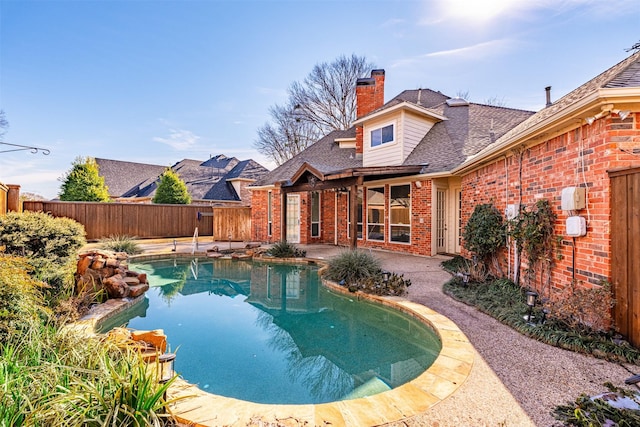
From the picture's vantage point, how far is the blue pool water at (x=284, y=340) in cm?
328

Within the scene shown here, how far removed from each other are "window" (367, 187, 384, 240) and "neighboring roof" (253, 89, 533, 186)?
1610 mm

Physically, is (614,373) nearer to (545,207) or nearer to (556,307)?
(556,307)

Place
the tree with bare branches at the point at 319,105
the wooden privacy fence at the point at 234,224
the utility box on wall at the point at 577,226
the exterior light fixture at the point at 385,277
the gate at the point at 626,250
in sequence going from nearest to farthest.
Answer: the gate at the point at 626,250, the utility box on wall at the point at 577,226, the exterior light fixture at the point at 385,277, the wooden privacy fence at the point at 234,224, the tree with bare branches at the point at 319,105

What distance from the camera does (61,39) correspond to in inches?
345

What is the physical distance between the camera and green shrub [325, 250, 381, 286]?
6745 mm

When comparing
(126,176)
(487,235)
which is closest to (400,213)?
(487,235)

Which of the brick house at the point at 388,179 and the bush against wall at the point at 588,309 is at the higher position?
the brick house at the point at 388,179

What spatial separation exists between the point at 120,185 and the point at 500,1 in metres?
27.9

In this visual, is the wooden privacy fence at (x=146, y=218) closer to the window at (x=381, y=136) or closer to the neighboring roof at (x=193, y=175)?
the neighboring roof at (x=193, y=175)

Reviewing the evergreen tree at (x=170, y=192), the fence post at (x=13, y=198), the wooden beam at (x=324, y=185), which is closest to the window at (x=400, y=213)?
the wooden beam at (x=324, y=185)

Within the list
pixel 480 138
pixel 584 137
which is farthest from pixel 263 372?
pixel 480 138

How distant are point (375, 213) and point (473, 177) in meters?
4.19

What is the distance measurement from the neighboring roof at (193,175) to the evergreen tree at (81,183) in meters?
6.61

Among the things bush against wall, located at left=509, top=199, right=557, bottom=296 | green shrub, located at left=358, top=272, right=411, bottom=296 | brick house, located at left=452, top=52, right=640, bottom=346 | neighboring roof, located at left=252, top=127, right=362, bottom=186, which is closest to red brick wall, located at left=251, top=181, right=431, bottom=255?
neighboring roof, located at left=252, top=127, right=362, bottom=186
